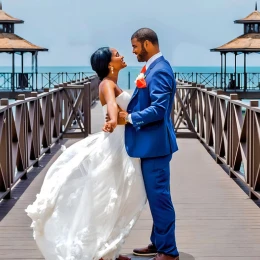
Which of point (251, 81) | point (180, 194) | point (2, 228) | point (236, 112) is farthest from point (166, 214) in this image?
point (251, 81)

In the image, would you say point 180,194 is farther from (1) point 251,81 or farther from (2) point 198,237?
(1) point 251,81

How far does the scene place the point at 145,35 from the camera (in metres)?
4.41

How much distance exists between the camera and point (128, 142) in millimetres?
4496

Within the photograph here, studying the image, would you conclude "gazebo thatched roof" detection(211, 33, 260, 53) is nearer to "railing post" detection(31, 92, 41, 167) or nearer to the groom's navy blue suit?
"railing post" detection(31, 92, 41, 167)

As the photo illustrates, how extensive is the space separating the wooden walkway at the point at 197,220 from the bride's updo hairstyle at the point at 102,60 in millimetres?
1420

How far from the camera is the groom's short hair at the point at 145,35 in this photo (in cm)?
442

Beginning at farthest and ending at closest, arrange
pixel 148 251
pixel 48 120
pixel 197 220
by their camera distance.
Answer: pixel 48 120, pixel 197 220, pixel 148 251

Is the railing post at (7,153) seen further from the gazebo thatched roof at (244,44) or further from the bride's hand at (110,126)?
the gazebo thatched roof at (244,44)

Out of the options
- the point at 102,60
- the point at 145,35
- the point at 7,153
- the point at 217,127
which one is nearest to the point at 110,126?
the point at 102,60

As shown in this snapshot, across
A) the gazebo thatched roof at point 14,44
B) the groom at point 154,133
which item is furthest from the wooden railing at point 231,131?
the gazebo thatched roof at point 14,44

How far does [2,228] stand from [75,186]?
1700 millimetres

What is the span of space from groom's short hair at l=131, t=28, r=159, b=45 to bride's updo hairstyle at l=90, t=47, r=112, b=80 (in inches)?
7.7

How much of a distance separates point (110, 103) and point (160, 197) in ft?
2.14

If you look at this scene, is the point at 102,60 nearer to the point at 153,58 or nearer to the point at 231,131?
the point at 153,58
